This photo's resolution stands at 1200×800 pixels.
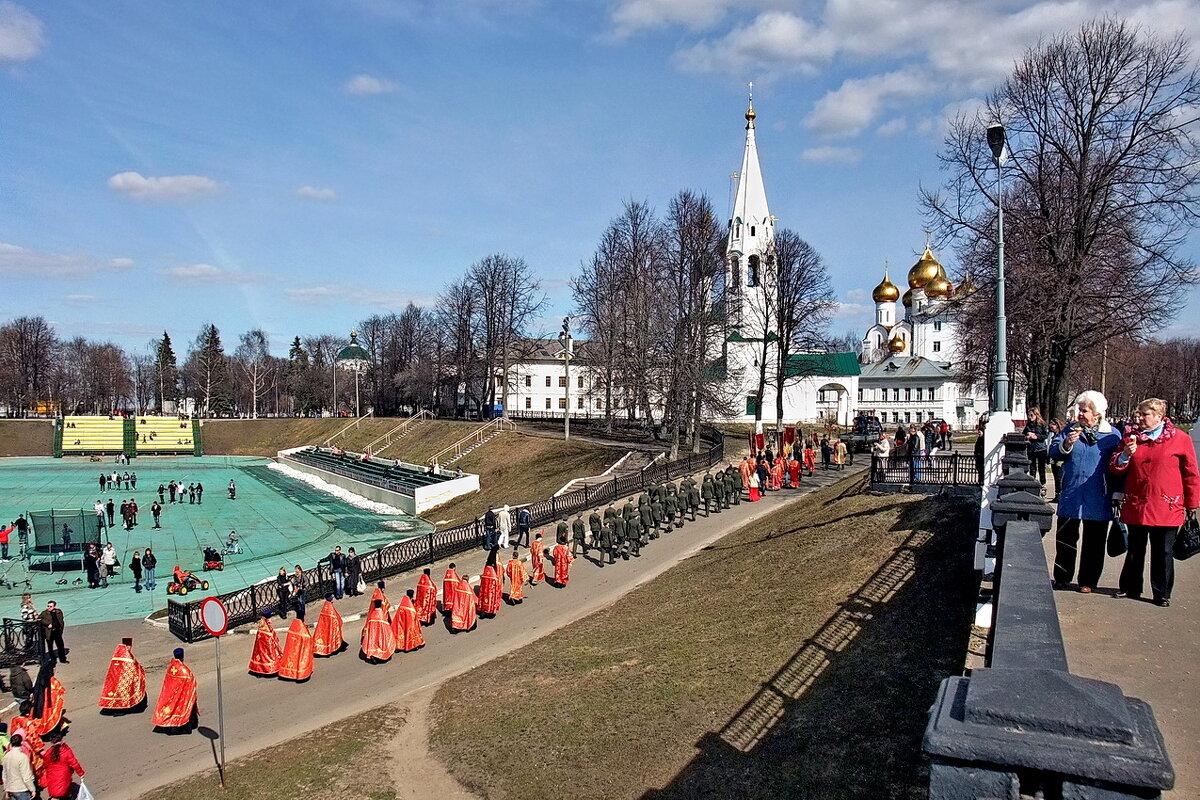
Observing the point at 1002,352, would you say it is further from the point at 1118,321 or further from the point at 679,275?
the point at 679,275

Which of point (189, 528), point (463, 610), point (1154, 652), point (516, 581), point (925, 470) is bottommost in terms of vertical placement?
point (189, 528)

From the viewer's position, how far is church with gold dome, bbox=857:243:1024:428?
72562mm

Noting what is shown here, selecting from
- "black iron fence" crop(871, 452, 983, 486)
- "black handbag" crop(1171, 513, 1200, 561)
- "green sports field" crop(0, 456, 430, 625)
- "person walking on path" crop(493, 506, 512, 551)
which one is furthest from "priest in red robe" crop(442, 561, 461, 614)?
"black handbag" crop(1171, 513, 1200, 561)

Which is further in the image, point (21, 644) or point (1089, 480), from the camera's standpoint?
point (21, 644)

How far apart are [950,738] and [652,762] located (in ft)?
26.3

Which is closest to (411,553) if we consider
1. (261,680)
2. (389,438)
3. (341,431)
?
(261,680)

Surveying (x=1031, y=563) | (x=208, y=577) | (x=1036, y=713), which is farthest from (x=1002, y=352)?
(x=208, y=577)

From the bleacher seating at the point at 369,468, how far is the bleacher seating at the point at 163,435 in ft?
49.7

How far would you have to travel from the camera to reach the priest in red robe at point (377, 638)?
14836 millimetres

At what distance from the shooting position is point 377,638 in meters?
14.9

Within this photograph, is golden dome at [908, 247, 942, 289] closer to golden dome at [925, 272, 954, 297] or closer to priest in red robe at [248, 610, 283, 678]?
golden dome at [925, 272, 954, 297]

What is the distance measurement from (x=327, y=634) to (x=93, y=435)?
72.1 meters

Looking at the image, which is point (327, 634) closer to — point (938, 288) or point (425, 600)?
point (425, 600)

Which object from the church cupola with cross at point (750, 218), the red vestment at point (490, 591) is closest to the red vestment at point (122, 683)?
the red vestment at point (490, 591)
